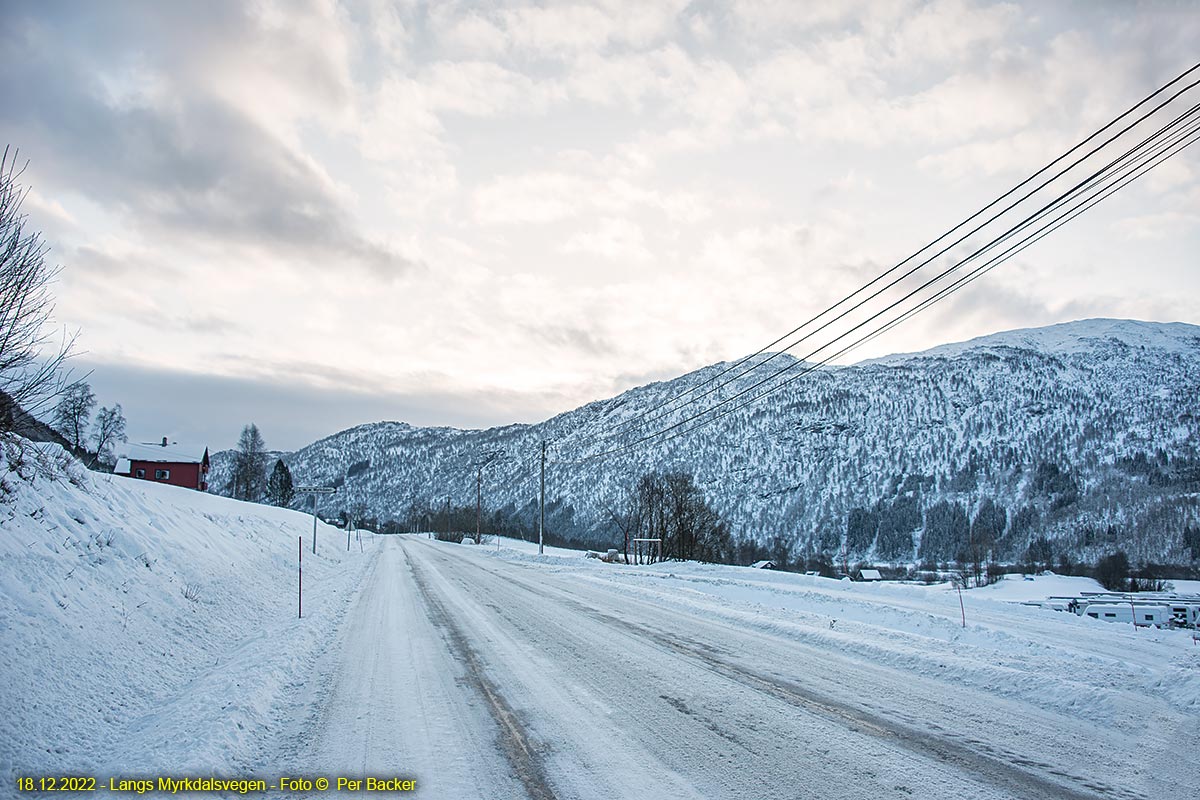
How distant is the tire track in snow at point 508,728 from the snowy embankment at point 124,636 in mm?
2251

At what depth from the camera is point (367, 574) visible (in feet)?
89.4

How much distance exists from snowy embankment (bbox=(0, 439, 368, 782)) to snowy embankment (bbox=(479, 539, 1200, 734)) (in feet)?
29.2

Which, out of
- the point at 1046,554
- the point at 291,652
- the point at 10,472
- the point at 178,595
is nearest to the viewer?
the point at 291,652

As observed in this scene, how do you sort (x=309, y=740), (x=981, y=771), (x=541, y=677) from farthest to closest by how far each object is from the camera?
1. (x=541, y=677)
2. (x=309, y=740)
3. (x=981, y=771)

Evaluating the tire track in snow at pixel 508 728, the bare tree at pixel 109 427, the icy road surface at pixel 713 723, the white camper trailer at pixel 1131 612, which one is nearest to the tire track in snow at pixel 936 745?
the icy road surface at pixel 713 723

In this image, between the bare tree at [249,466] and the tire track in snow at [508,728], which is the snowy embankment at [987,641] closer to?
the tire track in snow at [508,728]

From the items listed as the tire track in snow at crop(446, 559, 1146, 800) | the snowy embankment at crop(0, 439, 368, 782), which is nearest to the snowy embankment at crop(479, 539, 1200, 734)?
the tire track in snow at crop(446, 559, 1146, 800)

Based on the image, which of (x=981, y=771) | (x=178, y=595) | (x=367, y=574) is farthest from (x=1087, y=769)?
(x=367, y=574)

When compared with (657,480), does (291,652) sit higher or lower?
lower

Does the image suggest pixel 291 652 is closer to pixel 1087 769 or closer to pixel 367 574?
pixel 1087 769

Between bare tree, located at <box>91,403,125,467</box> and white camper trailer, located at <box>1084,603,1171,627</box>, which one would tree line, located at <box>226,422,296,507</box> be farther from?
white camper trailer, located at <box>1084,603,1171,627</box>

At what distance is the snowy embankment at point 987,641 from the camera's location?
26.2 feet

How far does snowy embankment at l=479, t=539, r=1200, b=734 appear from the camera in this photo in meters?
7.98

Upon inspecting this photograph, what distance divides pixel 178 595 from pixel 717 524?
176 ft
